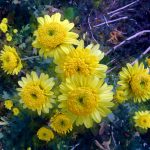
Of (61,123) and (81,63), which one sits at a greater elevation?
(81,63)

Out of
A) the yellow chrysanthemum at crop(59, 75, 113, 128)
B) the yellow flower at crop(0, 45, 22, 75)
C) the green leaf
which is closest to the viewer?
the yellow chrysanthemum at crop(59, 75, 113, 128)

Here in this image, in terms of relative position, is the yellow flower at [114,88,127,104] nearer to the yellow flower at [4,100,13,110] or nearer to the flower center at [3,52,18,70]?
the flower center at [3,52,18,70]

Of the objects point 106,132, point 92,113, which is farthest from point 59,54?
point 106,132

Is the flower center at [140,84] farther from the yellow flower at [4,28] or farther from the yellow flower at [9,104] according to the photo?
the yellow flower at [4,28]

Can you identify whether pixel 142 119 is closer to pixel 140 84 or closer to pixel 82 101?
pixel 140 84

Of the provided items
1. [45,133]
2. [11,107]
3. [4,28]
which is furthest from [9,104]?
[4,28]

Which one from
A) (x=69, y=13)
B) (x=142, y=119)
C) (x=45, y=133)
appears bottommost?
(x=142, y=119)

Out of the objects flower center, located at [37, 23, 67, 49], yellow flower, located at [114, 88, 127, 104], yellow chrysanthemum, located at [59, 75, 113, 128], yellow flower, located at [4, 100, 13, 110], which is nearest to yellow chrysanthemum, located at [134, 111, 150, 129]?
yellow flower, located at [114, 88, 127, 104]
